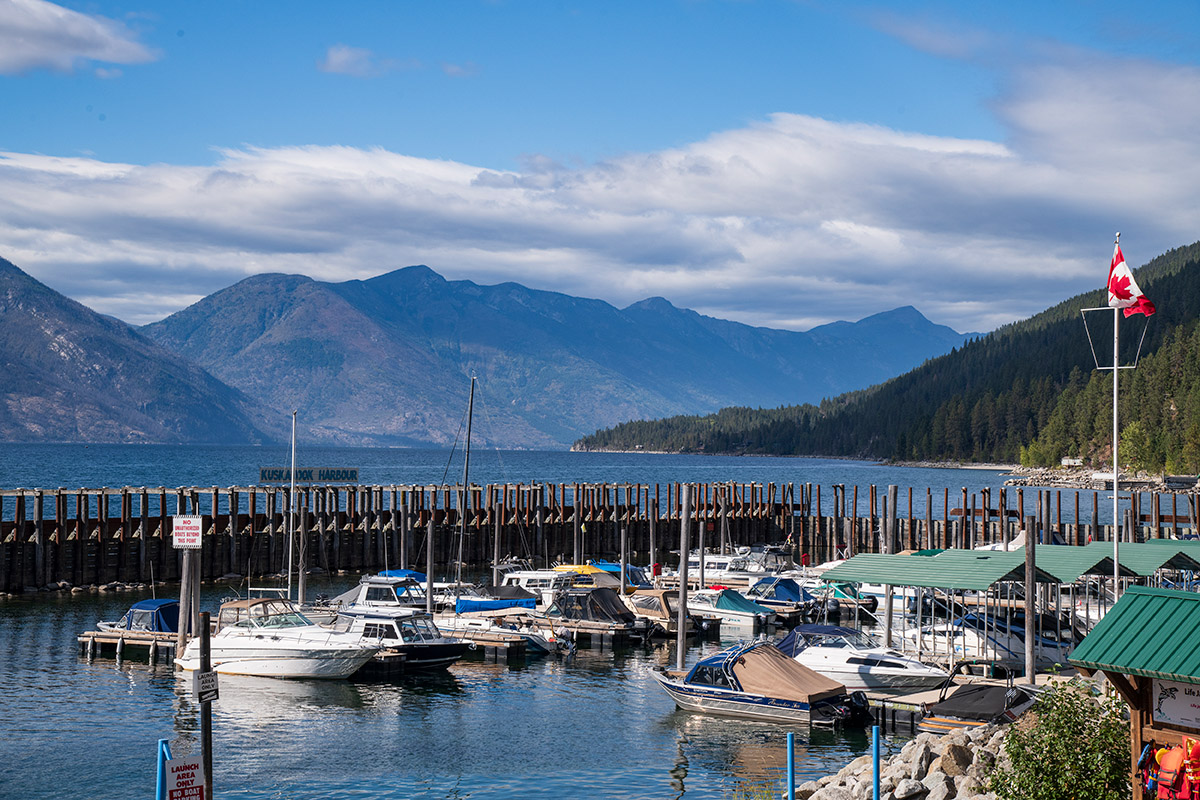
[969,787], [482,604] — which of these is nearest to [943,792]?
[969,787]

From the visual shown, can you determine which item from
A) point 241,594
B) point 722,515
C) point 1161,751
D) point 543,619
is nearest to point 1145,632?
point 1161,751

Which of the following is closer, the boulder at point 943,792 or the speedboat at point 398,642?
the boulder at point 943,792

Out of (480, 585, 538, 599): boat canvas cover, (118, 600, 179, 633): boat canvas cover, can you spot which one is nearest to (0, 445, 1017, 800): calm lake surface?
(118, 600, 179, 633): boat canvas cover

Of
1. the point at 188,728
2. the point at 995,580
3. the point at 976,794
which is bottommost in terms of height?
the point at 188,728

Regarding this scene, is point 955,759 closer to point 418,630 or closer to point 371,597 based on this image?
point 418,630

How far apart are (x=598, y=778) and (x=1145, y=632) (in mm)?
15072

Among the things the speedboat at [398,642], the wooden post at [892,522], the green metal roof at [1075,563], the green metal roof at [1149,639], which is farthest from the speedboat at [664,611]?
the green metal roof at [1149,639]

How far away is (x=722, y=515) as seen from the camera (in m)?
80.3

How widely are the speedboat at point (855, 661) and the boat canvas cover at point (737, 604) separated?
13032mm

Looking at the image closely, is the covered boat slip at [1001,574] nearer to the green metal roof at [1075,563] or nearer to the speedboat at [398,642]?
the green metal roof at [1075,563]

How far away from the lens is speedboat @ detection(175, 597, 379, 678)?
119 feet

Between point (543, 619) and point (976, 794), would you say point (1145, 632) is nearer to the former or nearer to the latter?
point (976, 794)

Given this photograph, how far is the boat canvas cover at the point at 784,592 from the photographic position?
52250mm

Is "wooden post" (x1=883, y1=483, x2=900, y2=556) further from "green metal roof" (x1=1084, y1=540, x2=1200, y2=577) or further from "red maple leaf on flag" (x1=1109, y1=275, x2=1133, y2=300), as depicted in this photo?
"red maple leaf on flag" (x1=1109, y1=275, x2=1133, y2=300)
